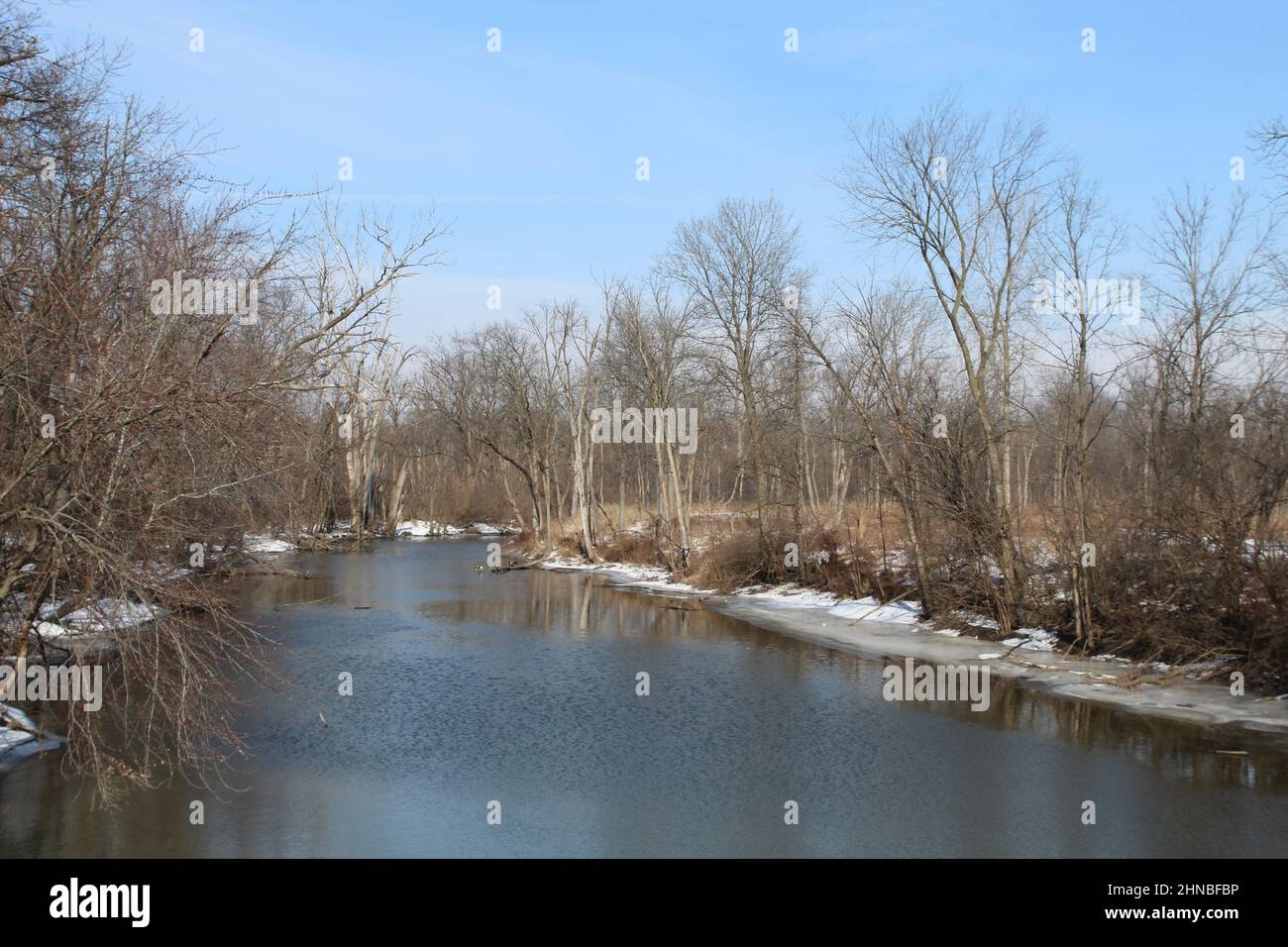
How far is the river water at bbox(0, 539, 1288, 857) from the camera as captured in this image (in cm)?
898

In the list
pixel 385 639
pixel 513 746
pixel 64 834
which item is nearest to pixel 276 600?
pixel 385 639

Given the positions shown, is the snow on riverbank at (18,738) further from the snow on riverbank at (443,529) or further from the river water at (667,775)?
the snow on riverbank at (443,529)

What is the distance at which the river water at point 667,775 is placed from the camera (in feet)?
29.5

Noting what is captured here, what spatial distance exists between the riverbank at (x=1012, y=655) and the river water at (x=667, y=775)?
648mm

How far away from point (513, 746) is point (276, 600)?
17.9 meters

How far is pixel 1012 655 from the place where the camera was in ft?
59.5

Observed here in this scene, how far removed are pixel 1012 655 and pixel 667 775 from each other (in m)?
9.48

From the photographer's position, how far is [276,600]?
28.1 meters

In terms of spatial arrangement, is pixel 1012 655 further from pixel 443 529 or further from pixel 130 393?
pixel 443 529
